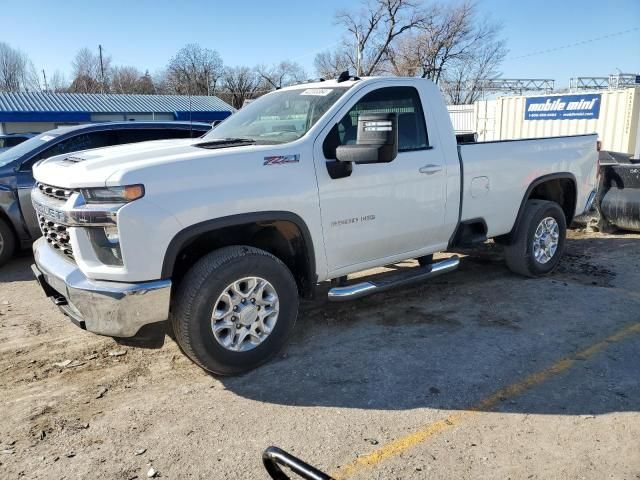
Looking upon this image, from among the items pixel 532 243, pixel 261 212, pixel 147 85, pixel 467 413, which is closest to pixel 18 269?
pixel 261 212

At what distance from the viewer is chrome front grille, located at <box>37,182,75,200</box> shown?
3406mm

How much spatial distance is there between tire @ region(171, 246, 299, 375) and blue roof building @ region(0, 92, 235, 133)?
32.6 meters

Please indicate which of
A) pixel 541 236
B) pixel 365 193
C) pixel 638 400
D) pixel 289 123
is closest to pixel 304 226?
pixel 365 193

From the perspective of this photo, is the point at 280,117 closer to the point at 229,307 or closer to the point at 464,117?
the point at 229,307

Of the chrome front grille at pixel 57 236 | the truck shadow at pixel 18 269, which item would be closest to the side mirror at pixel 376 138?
the chrome front grille at pixel 57 236

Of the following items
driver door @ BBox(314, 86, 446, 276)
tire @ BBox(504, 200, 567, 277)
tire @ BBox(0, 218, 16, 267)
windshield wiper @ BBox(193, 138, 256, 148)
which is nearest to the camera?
windshield wiper @ BBox(193, 138, 256, 148)

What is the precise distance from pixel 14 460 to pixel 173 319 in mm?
1169

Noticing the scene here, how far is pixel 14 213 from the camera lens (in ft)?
21.7

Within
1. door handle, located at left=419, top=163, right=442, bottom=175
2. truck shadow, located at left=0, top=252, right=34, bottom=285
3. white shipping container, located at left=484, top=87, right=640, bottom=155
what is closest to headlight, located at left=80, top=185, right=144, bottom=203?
→ door handle, located at left=419, top=163, right=442, bottom=175

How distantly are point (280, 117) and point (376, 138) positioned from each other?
1.14m

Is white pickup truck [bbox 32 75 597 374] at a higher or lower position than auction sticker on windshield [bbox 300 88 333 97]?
lower

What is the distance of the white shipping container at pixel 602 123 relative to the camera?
14320mm

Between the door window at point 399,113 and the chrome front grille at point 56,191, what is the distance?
1985 millimetres

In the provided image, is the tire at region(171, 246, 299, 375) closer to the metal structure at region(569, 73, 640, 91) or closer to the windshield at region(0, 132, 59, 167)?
the windshield at region(0, 132, 59, 167)
